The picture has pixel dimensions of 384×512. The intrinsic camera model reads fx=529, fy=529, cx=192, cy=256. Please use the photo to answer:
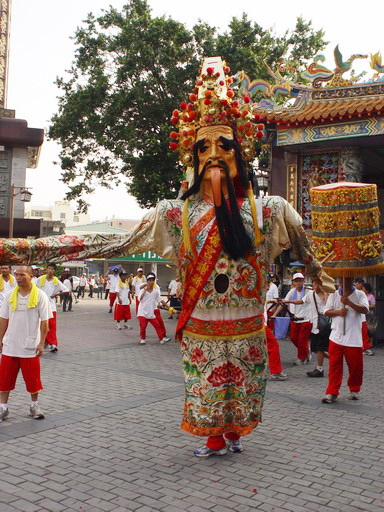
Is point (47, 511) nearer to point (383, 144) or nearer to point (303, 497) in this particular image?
point (303, 497)

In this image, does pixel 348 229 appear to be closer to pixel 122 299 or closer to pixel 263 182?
pixel 122 299

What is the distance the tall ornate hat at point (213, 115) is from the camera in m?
4.52

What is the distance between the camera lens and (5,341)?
570 cm

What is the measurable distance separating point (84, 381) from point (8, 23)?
2405cm

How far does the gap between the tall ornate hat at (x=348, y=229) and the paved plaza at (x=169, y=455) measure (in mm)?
1734

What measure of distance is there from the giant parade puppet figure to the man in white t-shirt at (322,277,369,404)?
213cm

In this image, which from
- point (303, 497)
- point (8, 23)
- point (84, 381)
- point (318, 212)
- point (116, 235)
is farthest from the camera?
point (8, 23)

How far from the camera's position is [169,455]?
4516 mm

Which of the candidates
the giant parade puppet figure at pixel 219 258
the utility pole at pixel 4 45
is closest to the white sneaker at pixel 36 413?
the giant parade puppet figure at pixel 219 258

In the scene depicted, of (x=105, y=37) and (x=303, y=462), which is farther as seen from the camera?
(x=105, y=37)

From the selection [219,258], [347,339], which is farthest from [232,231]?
[347,339]

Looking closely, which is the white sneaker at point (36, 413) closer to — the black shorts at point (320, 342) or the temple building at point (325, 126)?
the black shorts at point (320, 342)

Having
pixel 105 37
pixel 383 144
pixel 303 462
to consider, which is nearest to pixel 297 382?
pixel 303 462

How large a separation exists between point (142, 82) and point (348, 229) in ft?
57.3
